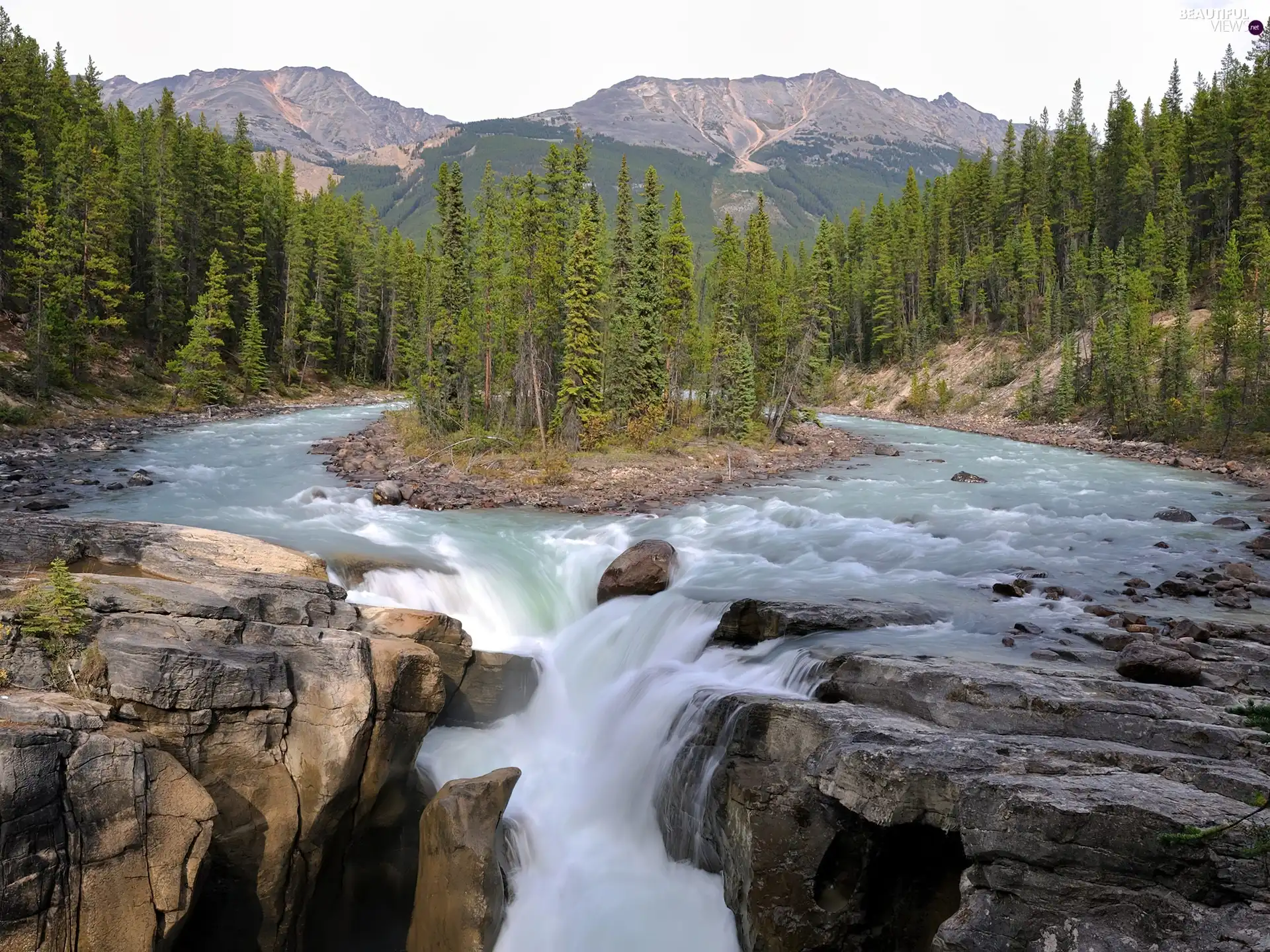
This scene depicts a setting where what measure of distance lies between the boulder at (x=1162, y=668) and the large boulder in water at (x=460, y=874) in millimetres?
9356

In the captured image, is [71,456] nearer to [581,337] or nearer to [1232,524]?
[581,337]

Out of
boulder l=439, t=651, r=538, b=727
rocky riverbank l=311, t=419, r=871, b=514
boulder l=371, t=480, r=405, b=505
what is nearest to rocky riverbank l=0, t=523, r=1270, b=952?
boulder l=439, t=651, r=538, b=727

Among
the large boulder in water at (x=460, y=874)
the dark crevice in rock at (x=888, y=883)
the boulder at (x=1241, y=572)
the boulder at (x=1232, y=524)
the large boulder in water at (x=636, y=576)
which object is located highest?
the boulder at (x=1232, y=524)

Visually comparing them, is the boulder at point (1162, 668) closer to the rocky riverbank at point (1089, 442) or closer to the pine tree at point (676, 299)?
the rocky riverbank at point (1089, 442)

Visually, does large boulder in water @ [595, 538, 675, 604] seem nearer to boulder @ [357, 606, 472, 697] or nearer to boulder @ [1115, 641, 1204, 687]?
boulder @ [357, 606, 472, 697]

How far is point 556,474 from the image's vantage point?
105 ft

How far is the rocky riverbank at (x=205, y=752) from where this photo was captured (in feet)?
26.0

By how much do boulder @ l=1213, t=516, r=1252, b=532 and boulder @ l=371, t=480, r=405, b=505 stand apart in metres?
27.4

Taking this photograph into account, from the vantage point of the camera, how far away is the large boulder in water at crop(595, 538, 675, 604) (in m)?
18.3

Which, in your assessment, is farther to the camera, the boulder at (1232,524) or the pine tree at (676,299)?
the pine tree at (676,299)

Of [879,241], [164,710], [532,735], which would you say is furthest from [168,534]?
[879,241]

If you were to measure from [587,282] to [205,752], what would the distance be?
28.9 metres

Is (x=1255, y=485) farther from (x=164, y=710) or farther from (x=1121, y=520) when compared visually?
(x=164, y=710)

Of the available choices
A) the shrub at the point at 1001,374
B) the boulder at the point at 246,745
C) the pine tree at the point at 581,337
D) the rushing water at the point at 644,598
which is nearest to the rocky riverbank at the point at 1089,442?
the rushing water at the point at 644,598
